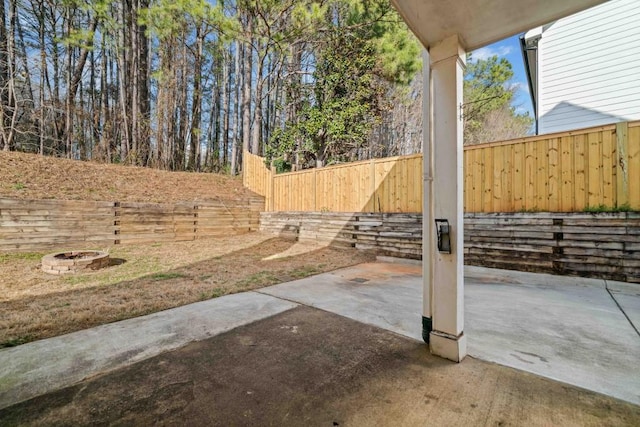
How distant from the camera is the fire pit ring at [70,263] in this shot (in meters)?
4.00

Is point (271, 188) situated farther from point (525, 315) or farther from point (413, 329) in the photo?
point (525, 315)

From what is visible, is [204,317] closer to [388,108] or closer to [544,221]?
[544,221]

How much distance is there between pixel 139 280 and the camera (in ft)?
12.5

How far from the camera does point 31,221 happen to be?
527cm

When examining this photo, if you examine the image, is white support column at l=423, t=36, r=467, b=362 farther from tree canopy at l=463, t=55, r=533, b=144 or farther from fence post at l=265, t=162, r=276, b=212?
tree canopy at l=463, t=55, r=533, b=144

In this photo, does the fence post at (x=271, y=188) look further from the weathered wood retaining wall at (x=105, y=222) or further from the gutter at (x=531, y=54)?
the gutter at (x=531, y=54)

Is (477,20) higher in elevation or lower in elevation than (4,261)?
higher

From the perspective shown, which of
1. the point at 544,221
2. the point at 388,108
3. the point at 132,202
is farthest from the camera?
the point at 388,108

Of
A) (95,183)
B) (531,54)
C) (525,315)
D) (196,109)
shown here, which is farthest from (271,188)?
(196,109)

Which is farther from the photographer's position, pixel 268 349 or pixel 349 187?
pixel 349 187

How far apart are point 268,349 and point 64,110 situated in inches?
565

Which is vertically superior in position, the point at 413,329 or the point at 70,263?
the point at 70,263

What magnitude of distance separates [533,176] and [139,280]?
5.93 m

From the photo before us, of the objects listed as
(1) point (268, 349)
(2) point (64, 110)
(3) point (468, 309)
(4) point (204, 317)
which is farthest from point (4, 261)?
(2) point (64, 110)
